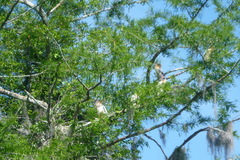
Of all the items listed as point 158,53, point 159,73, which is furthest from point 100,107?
point 158,53

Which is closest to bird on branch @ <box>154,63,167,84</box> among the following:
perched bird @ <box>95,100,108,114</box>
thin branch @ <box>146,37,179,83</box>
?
thin branch @ <box>146,37,179,83</box>

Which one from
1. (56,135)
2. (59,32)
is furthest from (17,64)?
(56,135)

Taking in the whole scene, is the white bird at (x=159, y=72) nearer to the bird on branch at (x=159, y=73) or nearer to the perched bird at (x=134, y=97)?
the bird on branch at (x=159, y=73)

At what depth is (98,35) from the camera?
22.5 feet

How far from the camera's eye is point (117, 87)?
7.03m

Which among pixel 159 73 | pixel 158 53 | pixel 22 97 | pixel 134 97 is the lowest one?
pixel 134 97

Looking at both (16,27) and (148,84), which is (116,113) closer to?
(148,84)

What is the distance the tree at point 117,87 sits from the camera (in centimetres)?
651

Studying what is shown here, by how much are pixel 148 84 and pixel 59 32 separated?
2.21m

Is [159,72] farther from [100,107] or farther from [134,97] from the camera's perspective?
[100,107]

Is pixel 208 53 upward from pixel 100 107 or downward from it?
upward

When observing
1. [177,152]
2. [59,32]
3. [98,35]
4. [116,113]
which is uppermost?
[59,32]

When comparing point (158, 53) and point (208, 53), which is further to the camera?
point (158, 53)

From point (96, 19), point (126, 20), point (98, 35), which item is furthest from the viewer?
point (96, 19)
